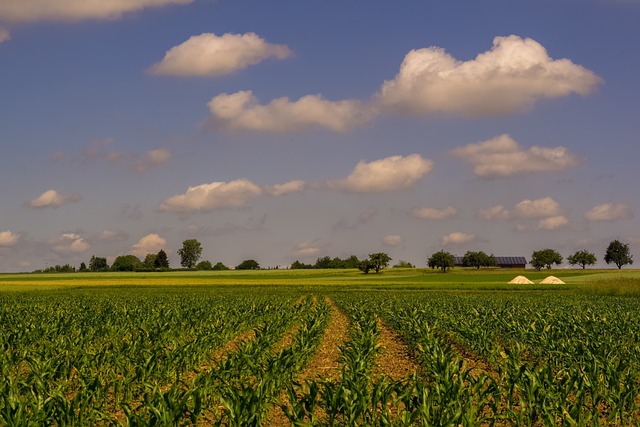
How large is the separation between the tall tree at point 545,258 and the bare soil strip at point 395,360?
162556mm

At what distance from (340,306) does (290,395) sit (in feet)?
111

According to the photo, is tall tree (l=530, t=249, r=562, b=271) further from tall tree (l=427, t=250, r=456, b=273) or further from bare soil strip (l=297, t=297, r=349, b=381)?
bare soil strip (l=297, t=297, r=349, b=381)

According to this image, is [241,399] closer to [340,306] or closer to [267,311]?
[267,311]

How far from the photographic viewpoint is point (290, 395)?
9.25m

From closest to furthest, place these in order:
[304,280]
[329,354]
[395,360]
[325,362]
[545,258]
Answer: [325,362] < [395,360] < [329,354] < [304,280] < [545,258]

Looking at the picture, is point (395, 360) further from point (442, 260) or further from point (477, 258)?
point (477, 258)

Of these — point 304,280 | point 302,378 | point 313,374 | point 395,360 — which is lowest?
point 395,360

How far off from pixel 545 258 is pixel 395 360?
554ft

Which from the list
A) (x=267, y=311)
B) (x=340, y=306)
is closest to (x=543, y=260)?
(x=340, y=306)

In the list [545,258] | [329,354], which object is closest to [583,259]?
[545,258]

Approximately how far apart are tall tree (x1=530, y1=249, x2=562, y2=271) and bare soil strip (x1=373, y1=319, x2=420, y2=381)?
163 m

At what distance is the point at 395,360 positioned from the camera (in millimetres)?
19109

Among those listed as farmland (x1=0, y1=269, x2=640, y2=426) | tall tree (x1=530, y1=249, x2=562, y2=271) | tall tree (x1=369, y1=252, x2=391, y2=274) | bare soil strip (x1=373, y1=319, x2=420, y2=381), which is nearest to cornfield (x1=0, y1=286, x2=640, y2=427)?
farmland (x1=0, y1=269, x2=640, y2=426)

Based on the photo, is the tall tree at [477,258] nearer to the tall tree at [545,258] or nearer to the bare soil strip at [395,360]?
the tall tree at [545,258]
